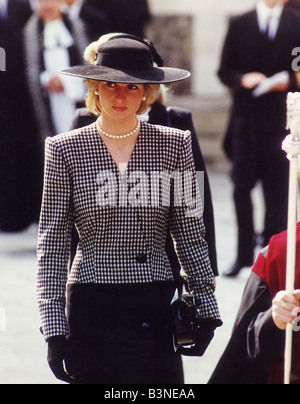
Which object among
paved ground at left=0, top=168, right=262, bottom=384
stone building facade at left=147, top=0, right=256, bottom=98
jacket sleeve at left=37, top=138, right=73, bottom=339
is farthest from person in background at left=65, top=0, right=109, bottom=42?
jacket sleeve at left=37, top=138, right=73, bottom=339

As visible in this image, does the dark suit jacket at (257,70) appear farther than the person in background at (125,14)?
No

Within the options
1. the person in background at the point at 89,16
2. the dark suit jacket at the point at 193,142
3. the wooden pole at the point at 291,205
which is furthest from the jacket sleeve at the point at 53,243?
the person in background at the point at 89,16

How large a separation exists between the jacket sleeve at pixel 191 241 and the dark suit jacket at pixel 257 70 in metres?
3.43

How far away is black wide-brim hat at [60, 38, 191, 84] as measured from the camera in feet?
11.7

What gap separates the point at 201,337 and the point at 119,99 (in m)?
0.84

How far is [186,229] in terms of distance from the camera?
3.64 metres

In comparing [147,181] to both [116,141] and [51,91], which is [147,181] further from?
[51,91]

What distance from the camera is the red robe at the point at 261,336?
3447mm

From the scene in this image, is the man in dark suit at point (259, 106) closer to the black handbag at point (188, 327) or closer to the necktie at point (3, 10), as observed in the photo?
the necktie at point (3, 10)

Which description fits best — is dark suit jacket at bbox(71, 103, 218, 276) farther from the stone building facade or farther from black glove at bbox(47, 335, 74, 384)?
the stone building facade

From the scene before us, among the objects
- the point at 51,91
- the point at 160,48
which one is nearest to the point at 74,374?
the point at 51,91

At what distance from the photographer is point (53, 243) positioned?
3.49 meters

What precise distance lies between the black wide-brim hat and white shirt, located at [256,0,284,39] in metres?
3.49

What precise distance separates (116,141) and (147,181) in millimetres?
178
